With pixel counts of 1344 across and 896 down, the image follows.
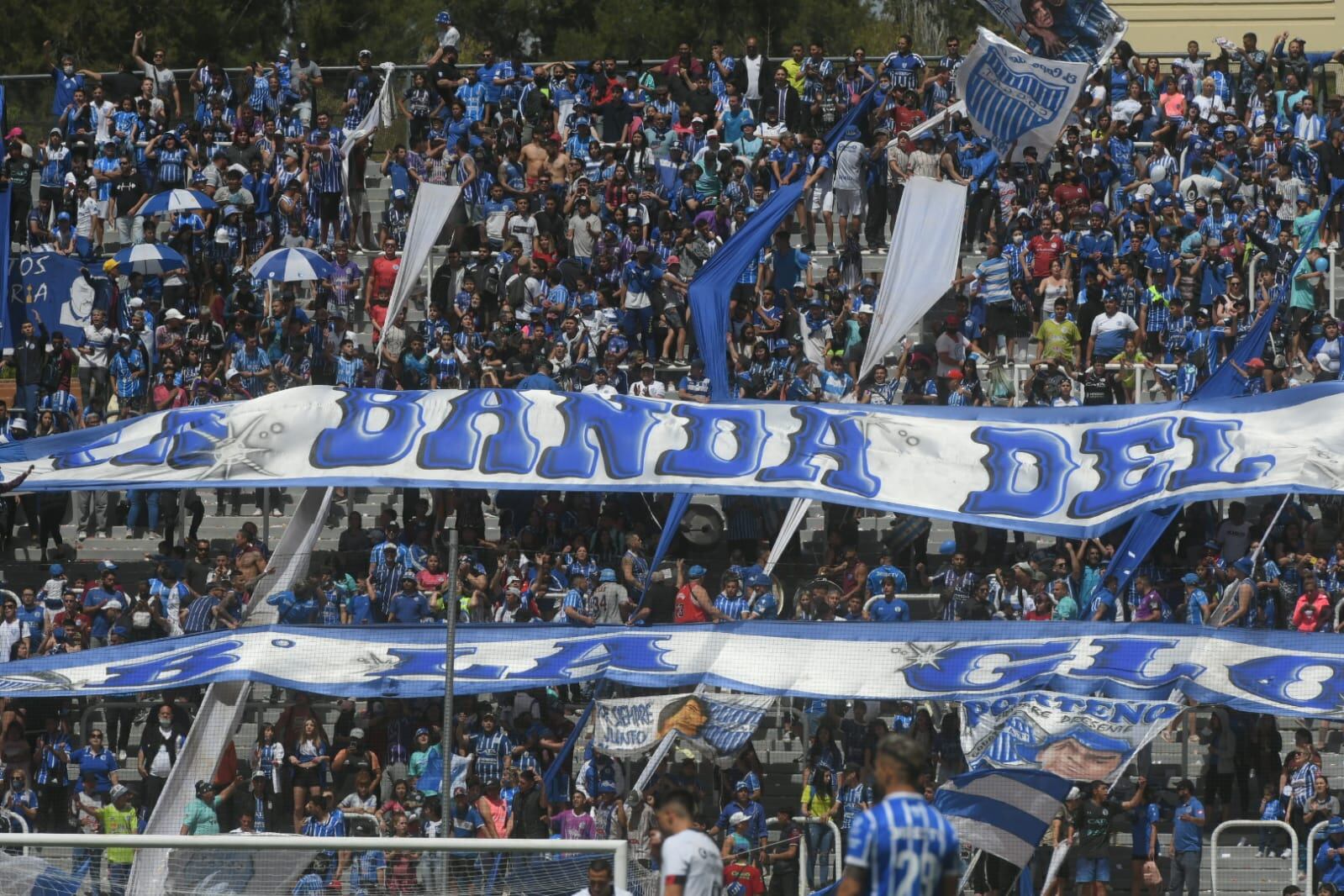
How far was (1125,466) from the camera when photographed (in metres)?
19.3

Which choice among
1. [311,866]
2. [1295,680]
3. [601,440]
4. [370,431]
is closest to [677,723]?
[601,440]

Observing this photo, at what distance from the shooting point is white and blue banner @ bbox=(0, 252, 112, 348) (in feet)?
82.7

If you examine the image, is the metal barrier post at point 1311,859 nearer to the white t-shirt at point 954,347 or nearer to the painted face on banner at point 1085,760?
the painted face on banner at point 1085,760

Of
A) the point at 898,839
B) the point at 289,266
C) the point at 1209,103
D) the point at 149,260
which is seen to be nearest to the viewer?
the point at 898,839

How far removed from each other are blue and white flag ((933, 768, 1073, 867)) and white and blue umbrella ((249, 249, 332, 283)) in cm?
1156

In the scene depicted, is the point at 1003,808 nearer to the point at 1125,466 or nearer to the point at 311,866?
the point at 1125,466

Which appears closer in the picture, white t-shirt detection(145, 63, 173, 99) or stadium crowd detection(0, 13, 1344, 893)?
stadium crowd detection(0, 13, 1344, 893)

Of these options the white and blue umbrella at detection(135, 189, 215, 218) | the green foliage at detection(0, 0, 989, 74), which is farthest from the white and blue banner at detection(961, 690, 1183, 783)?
the green foliage at detection(0, 0, 989, 74)

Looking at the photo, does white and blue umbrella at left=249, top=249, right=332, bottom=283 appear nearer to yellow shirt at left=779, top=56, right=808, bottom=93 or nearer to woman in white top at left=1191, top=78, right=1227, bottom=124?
yellow shirt at left=779, top=56, right=808, bottom=93

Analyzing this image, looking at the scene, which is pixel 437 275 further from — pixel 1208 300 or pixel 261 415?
pixel 1208 300

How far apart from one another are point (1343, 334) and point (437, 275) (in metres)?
9.42

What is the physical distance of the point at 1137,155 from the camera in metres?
26.2

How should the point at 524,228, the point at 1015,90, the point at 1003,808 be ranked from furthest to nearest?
Answer: the point at 524,228, the point at 1015,90, the point at 1003,808

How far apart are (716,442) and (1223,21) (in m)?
16.4
